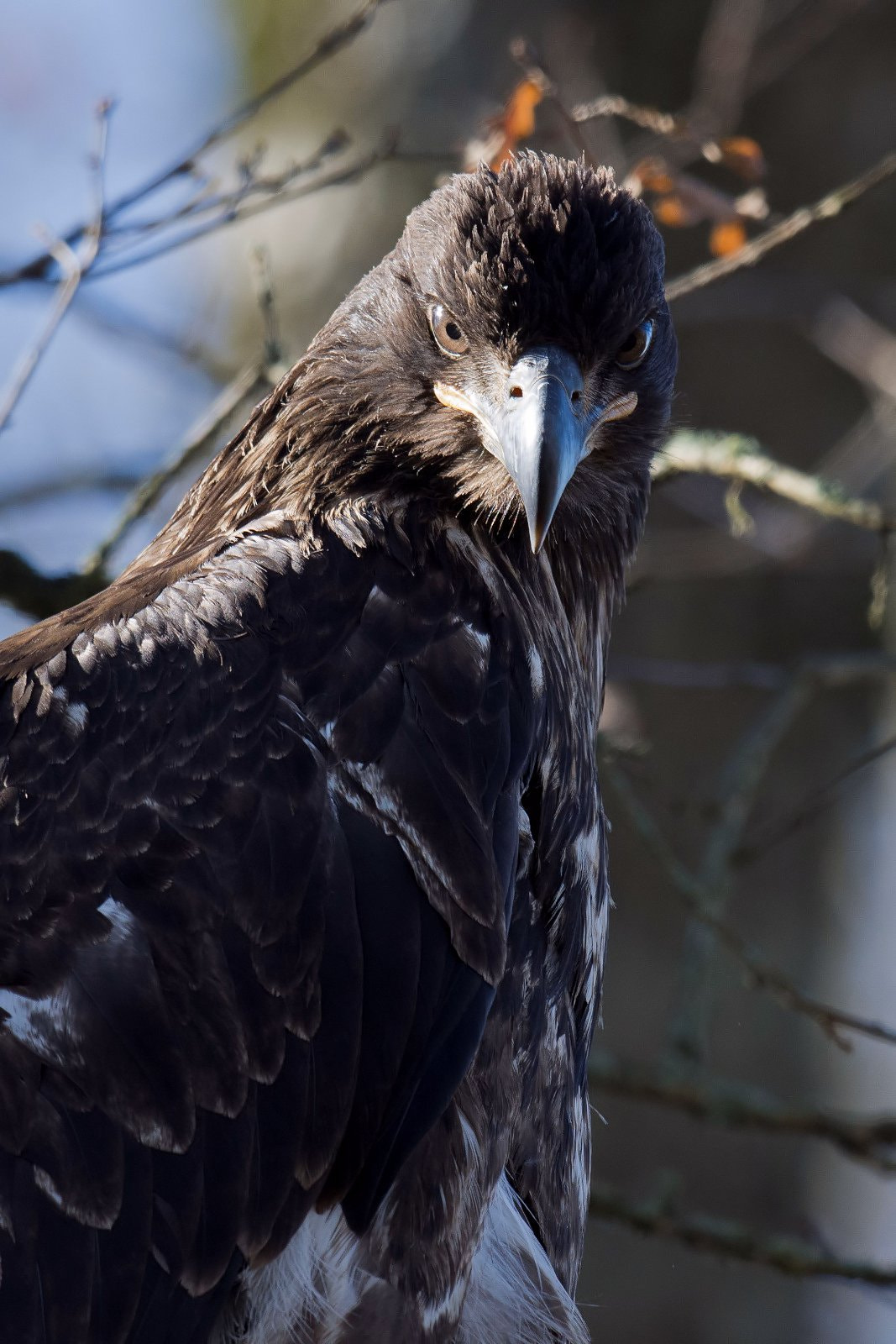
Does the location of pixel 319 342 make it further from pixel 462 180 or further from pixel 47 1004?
pixel 47 1004

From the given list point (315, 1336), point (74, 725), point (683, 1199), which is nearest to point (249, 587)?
point (74, 725)

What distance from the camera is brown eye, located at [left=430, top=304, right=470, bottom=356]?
2924mm

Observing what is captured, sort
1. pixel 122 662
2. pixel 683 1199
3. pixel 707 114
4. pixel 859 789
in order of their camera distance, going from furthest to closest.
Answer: pixel 859 789
pixel 683 1199
pixel 707 114
pixel 122 662

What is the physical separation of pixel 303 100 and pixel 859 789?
3.08m

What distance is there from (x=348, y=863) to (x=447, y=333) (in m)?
0.95

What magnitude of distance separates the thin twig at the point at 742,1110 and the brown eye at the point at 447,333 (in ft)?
5.50

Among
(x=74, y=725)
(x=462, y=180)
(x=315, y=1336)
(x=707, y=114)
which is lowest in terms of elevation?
(x=315, y=1336)

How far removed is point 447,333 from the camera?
2947 mm

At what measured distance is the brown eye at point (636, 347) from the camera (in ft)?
9.84

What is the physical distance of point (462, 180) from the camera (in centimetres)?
302

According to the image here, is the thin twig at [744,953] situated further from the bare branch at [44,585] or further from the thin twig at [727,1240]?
the bare branch at [44,585]

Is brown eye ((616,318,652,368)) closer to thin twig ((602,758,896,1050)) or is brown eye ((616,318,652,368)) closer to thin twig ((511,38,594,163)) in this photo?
thin twig ((511,38,594,163))

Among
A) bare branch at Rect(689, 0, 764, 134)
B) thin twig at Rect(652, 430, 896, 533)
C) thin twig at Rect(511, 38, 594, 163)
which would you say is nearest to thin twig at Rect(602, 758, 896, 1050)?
thin twig at Rect(652, 430, 896, 533)

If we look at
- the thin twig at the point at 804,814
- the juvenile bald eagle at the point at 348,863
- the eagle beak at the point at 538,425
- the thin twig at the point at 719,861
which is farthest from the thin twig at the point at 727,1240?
the eagle beak at the point at 538,425
